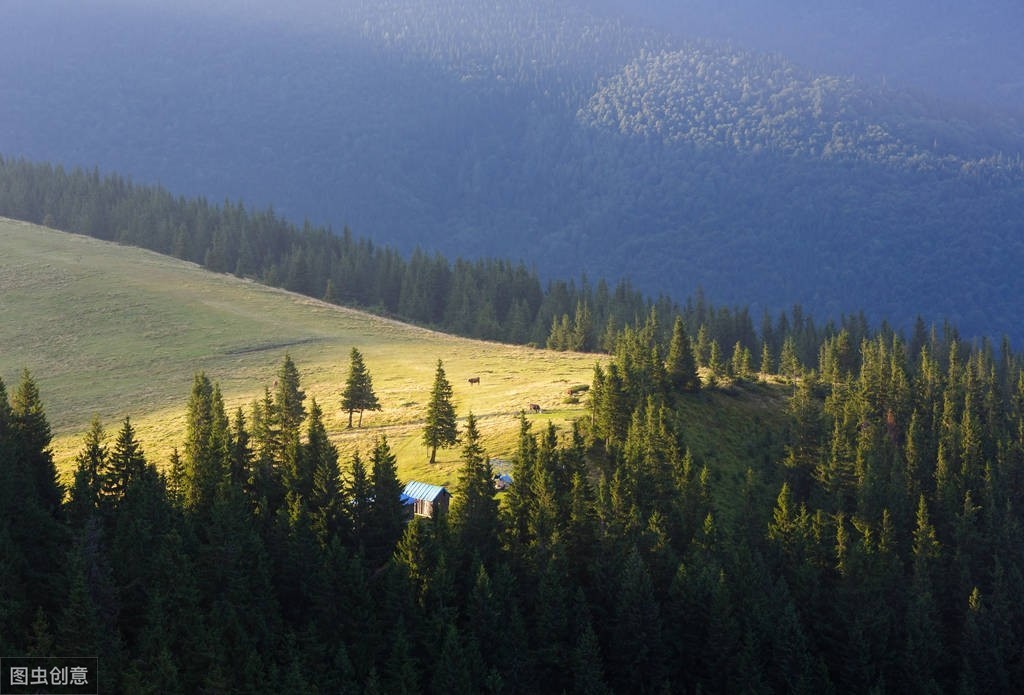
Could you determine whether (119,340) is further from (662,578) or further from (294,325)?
(662,578)

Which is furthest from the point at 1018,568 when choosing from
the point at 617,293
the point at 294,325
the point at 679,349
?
the point at 617,293

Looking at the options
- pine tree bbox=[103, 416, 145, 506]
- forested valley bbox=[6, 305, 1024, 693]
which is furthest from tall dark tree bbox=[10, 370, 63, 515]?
pine tree bbox=[103, 416, 145, 506]

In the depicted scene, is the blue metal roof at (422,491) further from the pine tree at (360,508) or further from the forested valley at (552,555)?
the pine tree at (360,508)

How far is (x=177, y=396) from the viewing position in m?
89.6

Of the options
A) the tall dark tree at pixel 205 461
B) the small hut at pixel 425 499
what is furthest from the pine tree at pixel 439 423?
the tall dark tree at pixel 205 461

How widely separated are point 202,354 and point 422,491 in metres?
57.5

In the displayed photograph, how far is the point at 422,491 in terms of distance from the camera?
56.0 meters

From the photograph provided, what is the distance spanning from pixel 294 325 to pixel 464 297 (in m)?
49.1

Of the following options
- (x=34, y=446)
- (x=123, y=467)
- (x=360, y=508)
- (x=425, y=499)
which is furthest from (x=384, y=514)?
(x=34, y=446)

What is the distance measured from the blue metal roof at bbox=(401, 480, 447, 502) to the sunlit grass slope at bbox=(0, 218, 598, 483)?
11.1 feet

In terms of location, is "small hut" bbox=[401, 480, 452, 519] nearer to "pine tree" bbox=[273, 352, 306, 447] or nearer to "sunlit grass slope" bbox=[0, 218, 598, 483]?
"sunlit grass slope" bbox=[0, 218, 598, 483]

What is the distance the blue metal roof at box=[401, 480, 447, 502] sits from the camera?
5528 centimetres

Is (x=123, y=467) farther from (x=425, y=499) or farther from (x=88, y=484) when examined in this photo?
(x=425, y=499)

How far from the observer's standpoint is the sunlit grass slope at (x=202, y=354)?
76312mm
